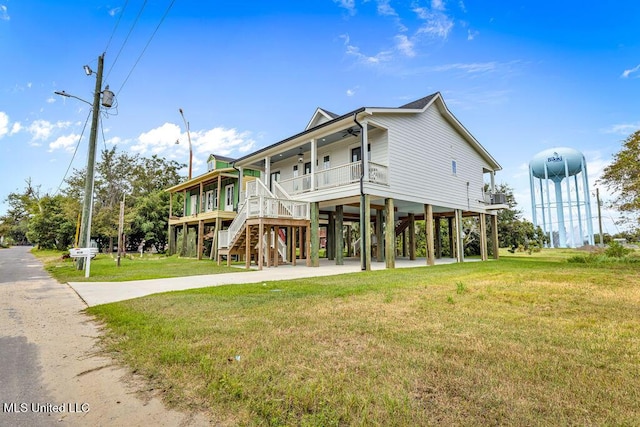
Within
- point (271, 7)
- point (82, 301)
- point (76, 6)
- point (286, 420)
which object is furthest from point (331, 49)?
point (286, 420)

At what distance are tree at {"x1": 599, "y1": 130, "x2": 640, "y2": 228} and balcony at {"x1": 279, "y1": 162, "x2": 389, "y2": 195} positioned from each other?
9.97 m

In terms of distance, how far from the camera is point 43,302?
6.20m

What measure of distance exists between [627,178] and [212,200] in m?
22.9

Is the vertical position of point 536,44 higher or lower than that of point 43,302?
higher

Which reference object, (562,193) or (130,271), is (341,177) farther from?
(562,193)

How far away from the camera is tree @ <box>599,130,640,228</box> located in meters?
13.1

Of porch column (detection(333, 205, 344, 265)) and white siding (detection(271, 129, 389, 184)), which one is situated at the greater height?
white siding (detection(271, 129, 389, 184))

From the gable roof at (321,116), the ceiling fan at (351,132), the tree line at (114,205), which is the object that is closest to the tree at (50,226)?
the tree line at (114,205)

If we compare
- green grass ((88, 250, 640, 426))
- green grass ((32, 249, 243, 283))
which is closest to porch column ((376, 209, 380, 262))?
green grass ((32, 249, 243, 283))

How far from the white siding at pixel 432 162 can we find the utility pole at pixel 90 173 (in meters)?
11.3

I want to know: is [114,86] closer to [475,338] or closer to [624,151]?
[475,338]

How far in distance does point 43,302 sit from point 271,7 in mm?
10691
